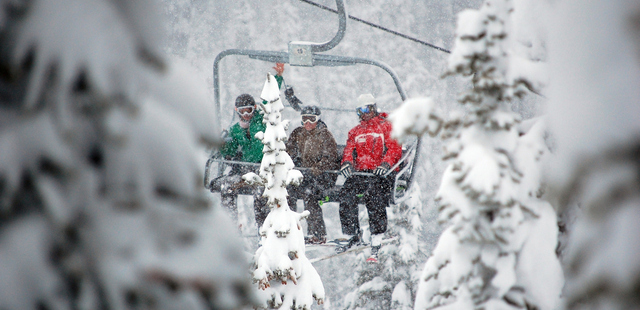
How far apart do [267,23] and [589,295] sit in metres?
53.9

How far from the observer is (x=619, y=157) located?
103cm

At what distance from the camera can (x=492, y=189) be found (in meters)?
2.94

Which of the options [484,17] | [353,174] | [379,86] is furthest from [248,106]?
[379,86]

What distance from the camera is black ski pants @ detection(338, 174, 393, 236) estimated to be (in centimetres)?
802

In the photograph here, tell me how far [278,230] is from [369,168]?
205 cm

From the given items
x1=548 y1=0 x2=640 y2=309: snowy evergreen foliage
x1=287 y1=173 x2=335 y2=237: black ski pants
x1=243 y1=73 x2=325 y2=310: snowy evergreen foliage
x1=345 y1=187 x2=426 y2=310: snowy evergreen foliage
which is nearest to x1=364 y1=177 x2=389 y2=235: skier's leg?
x1=287 y1=173 x2=335 y2=237: black ski pants

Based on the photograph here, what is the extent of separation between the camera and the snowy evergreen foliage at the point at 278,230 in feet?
22.2

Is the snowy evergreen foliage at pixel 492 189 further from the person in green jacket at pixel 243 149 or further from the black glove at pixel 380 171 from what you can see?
the person in green jacket at pixel 243 149

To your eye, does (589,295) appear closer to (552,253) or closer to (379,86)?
(552,253)

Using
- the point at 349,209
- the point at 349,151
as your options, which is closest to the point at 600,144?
the point at 349,151

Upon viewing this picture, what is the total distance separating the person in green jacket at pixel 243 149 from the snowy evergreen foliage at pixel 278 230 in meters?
1.23

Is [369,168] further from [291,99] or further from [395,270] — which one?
[395,270]

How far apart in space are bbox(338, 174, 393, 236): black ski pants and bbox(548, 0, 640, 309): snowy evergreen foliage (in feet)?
22.5

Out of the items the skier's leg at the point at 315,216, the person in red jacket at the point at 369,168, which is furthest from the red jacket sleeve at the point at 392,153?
the skier's leg at the point at 315,216
